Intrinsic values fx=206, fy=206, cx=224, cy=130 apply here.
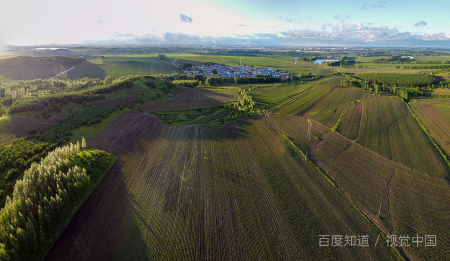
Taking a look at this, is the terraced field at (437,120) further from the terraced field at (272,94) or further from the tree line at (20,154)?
the tree line at (20,154)

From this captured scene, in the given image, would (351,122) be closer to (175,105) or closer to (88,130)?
(175,105)

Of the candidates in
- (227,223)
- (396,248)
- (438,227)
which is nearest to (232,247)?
(227,223)

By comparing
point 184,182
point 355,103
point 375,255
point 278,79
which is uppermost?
point 278,79

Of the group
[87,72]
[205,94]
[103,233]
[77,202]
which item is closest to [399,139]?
[103,233]

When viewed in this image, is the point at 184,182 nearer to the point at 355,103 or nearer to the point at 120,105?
the point at 120,105

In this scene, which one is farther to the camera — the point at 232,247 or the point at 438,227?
the point at 438,227

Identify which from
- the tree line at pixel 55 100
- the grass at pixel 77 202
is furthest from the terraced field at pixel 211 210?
the tree line at pixel 55 100

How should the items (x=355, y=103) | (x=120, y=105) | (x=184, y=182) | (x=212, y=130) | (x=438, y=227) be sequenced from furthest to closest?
(x=355, y=103) < (x=120, y=105) < (x=212, y=130) < (x=184, y=182) < (x=438, y=227)
